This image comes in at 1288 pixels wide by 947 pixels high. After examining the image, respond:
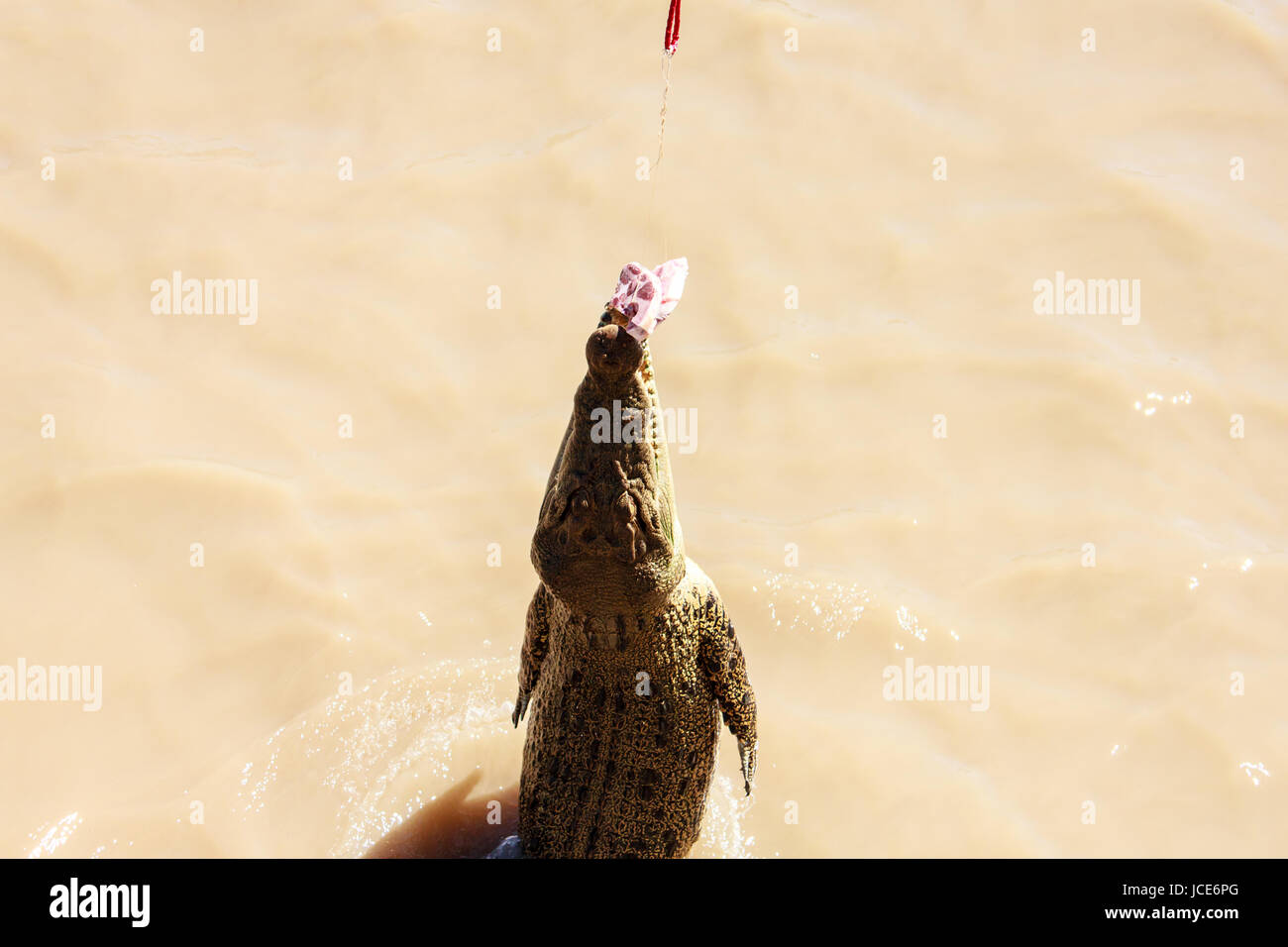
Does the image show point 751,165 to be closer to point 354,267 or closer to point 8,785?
point 354,267

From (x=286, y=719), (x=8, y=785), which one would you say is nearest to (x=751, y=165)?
(x=286, y=719)

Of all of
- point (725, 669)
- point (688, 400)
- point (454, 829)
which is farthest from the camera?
point (688, 400)

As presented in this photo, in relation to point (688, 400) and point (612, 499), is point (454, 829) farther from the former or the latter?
point (688, 400)

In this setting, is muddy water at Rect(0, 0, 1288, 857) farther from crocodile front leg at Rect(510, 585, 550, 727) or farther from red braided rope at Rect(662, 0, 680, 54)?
red braided rope at Rect(662, 0, 680, 54)

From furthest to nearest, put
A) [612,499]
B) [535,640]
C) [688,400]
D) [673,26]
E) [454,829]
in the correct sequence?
[688,400], [454,829], [535,640], [673,26], [612,499]

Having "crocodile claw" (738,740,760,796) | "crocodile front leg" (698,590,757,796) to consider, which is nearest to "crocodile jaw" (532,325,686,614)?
"crocodile front leg" (698,590,757,796)

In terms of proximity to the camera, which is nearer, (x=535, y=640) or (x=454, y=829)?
(x=535, y=640)

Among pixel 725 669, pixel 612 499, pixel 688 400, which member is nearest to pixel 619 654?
pixel 725 669
